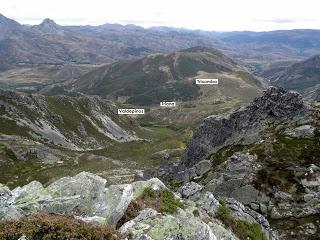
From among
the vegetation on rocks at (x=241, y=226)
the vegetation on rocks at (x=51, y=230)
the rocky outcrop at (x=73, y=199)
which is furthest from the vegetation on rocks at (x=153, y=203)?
the vegetation on rocks at (x=51, y=230)

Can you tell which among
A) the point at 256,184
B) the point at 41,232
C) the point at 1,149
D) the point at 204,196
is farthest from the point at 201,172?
the point at 1,149

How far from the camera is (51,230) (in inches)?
691

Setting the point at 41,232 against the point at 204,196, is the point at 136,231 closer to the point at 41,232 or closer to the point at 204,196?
the point at 41,232

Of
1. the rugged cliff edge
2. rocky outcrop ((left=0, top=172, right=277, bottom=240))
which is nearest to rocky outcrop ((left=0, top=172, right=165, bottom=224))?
rocky outcrop ((left=0, top=172, right=277, bottom=240))

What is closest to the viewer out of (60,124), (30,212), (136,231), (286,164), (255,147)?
(136,231)

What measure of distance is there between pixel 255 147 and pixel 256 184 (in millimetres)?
8432

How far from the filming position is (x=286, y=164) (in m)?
46.8

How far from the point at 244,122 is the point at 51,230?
54.3 m

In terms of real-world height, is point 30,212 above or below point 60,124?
above

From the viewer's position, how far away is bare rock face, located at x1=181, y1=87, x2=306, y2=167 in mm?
62344

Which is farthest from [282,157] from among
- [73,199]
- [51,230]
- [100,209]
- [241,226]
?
[51,230]

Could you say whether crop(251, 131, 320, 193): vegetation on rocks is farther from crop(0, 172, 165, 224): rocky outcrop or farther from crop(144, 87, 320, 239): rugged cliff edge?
crop(0, 172, 165, 224): rocky outcrop

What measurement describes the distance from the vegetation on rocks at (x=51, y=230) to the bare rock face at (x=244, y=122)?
40.0 meters

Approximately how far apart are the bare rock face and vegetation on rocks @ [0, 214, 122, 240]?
40.0 metres
